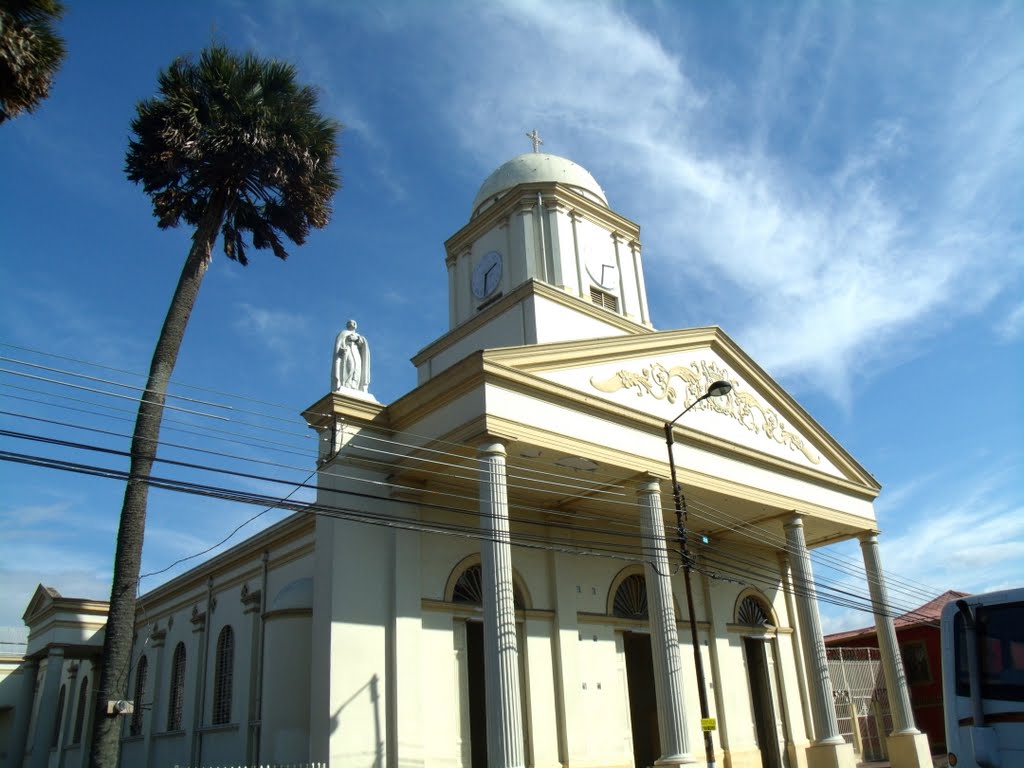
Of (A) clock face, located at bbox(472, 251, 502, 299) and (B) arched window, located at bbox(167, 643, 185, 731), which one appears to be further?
(B) arched window, located at bbox(167, 643, 185, 731)

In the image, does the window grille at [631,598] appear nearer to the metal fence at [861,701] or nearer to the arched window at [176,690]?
the metal fence at [861,701]

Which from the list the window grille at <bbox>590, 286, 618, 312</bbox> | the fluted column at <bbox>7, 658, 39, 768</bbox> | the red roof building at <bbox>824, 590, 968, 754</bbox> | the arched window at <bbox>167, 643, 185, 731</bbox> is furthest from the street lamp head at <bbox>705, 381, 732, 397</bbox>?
the fluted column at <bbox>7, 658, 39, 768</bbox>

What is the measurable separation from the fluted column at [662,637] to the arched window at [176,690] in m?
16.7

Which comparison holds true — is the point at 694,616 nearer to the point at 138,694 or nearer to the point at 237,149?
the point at 237,149

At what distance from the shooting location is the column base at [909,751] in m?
22.3

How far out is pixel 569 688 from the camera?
19953 millimetres

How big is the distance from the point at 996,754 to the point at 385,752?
39.7 feet

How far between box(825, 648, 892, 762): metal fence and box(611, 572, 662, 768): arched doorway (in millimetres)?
6772

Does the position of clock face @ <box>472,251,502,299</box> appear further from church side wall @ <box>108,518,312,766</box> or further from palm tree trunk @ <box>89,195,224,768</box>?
palm tree trunk @ <box>89,195,224,768</box>

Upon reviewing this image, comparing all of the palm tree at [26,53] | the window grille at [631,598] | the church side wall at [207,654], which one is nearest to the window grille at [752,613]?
the window grille at [631,598]

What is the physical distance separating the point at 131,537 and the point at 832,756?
17.0 meters

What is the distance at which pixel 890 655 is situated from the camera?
2350cm

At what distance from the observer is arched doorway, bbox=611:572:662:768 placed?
23.2 meters

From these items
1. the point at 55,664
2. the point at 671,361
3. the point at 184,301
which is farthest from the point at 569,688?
the point at 55,664
